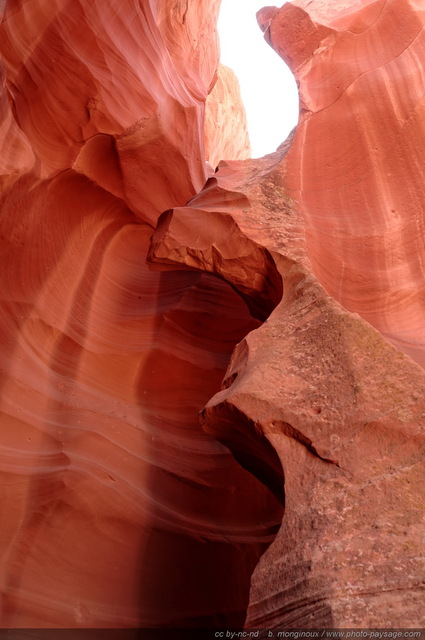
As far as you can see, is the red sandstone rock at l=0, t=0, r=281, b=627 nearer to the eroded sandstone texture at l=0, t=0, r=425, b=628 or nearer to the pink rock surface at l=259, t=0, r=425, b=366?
the eroded sandstone texture at l=0, t=0, r=425, b=628

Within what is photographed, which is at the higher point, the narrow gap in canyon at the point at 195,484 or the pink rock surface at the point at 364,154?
the pink rock surface at the point at 364,154

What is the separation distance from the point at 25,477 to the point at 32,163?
251 cm

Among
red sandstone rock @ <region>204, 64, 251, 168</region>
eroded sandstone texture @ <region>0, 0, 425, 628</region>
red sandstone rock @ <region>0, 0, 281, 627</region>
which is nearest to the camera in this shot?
eroded sandstone texture @ <region>0, 0, 425, 628</region>

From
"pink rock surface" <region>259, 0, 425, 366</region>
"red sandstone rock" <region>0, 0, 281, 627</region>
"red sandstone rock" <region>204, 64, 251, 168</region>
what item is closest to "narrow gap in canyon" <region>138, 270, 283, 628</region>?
"red sandstone rock" <region>0, 0, 281, 627</region>

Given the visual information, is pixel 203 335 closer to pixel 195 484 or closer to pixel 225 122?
pixel 195 484

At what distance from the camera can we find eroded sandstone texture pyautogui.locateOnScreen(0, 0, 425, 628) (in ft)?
10.1

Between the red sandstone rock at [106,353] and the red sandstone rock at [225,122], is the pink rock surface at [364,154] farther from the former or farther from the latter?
the red sandstone rock at [225,122]

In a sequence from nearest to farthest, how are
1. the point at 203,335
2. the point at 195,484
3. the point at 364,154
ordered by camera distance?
1. the point at 195,484
2. the point at 364,154
3. the point at 203,335

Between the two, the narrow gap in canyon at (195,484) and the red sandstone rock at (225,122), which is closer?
the narrow gap in canyon at (195,484)

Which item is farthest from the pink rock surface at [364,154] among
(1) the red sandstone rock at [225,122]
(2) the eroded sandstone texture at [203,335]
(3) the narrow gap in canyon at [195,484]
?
(1) the red sandstone rock at [225,122]

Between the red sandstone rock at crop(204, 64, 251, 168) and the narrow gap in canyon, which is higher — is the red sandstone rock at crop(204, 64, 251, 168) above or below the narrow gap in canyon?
above

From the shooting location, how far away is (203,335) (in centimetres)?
616

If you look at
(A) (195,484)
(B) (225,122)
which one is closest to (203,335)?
(A) (195,484)

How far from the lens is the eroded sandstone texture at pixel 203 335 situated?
3088 millimetres
